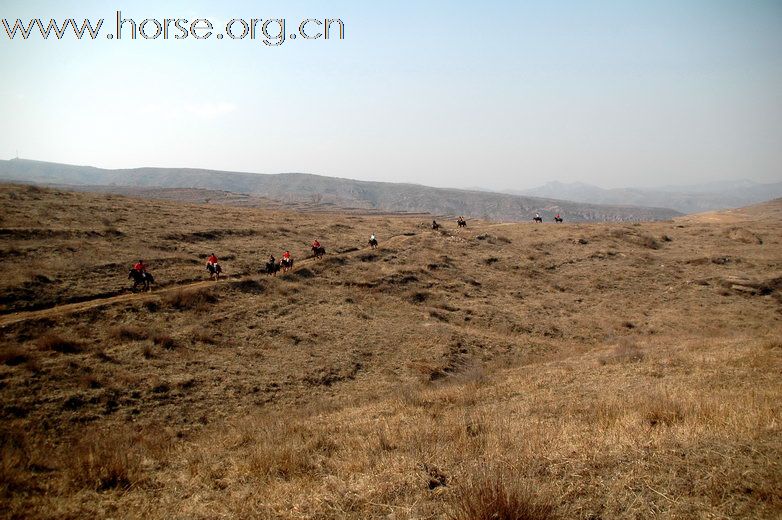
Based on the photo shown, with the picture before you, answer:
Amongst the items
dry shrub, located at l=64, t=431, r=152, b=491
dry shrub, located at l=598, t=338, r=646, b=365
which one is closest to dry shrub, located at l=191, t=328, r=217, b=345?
dry shrub, located at l=64, t=431, r=152, b=491

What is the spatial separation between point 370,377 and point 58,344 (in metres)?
12.0

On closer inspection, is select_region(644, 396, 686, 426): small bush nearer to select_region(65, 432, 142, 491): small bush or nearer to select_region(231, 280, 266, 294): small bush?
select_region(65, 432, 142, 491): small bush

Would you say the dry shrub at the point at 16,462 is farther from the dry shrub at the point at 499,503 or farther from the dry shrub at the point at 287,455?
the dry shrub at the point at 499,503

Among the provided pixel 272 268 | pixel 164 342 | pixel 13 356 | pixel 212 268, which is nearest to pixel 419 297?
pixel 272 268

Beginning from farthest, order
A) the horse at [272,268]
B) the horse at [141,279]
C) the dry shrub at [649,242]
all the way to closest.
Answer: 1. the dry shrub at [649,242]
2. the horse at [272,268]
3. the horse at [141,279]

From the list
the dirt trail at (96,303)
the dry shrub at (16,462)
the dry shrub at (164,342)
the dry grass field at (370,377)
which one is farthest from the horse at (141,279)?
the dry shrub at (16,462)

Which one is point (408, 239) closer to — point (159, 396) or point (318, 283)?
point (318, 283)

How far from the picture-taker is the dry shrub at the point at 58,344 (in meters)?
15.0

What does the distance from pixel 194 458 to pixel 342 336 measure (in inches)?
515

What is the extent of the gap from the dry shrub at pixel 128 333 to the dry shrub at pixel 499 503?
55.7 feet

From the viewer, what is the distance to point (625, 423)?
7.56 metres

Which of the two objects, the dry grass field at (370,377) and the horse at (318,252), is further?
the horse at (318,252)

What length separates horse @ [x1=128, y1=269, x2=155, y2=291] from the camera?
21.3 metres

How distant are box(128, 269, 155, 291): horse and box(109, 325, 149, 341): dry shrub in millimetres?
4461
